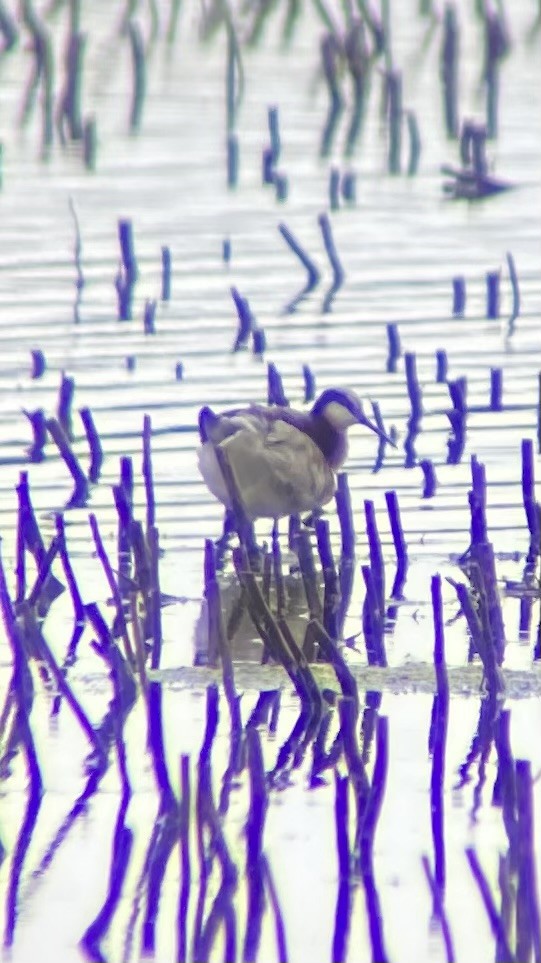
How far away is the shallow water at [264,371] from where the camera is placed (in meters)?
5.73

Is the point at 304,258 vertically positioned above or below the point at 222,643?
above

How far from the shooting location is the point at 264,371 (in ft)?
35.9

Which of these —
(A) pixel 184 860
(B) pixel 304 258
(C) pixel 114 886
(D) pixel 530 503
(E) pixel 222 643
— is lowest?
(C) pixel 114 886

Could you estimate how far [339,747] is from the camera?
6379 millimetres

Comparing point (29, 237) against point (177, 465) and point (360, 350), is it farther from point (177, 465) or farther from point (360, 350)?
point (177, 465)

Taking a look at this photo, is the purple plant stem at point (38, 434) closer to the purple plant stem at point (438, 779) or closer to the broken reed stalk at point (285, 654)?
the broken reed stalk at point (285, 654)

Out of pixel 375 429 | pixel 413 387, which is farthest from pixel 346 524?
pixel 413 387

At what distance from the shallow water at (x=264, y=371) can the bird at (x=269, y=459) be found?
0.21m

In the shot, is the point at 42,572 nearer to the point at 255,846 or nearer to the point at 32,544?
the point at 32,544

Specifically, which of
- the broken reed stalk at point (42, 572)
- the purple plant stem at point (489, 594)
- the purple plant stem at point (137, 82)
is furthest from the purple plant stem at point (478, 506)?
the purple plant stem at point (137, 82)

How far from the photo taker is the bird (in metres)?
8.27

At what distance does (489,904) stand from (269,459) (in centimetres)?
367

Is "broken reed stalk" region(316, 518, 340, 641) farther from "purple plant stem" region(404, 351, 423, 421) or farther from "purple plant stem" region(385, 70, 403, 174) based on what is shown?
"purple plant stem" region(385, 70, 403, 174)

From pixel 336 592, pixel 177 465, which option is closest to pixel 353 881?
pixel 336 592
